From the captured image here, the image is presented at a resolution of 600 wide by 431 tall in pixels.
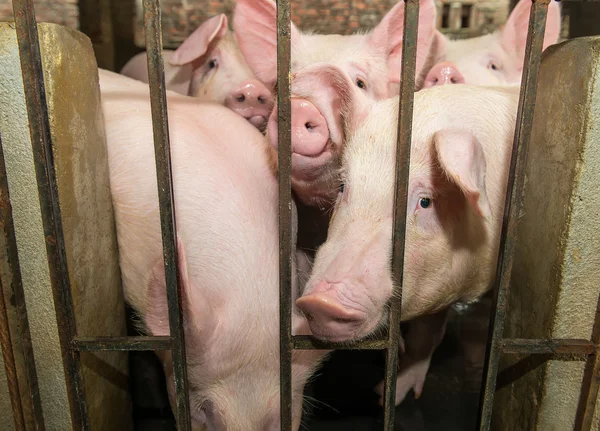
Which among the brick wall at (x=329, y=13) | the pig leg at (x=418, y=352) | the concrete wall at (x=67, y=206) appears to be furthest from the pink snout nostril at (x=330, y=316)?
the brick wall at (x=329, y=13)

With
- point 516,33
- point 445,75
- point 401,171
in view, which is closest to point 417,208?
point 401,171

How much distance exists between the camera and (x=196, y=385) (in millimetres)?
1803

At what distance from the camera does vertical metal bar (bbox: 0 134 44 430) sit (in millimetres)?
1493

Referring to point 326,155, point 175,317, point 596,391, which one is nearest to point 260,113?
point 326,155

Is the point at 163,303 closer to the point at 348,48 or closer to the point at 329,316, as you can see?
the point at 329,316

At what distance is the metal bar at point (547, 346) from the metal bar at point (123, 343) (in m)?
0.93

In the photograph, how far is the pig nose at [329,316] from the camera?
137 centimetres

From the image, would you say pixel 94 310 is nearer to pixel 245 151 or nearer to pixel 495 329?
pixel 245 151

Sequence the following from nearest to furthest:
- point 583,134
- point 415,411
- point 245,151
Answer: point 583,134 < point 245,151 < point 415,411

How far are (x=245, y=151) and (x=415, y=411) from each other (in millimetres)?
1400

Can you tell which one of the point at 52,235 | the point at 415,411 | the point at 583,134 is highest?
the point at 583,134

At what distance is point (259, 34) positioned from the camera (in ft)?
9.09

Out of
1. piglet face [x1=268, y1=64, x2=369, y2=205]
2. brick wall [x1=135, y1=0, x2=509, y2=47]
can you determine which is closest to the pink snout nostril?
piglet face [x1=268, y1=64, x2=369, y2=205]

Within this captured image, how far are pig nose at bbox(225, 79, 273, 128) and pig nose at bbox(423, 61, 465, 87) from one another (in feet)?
2.51
